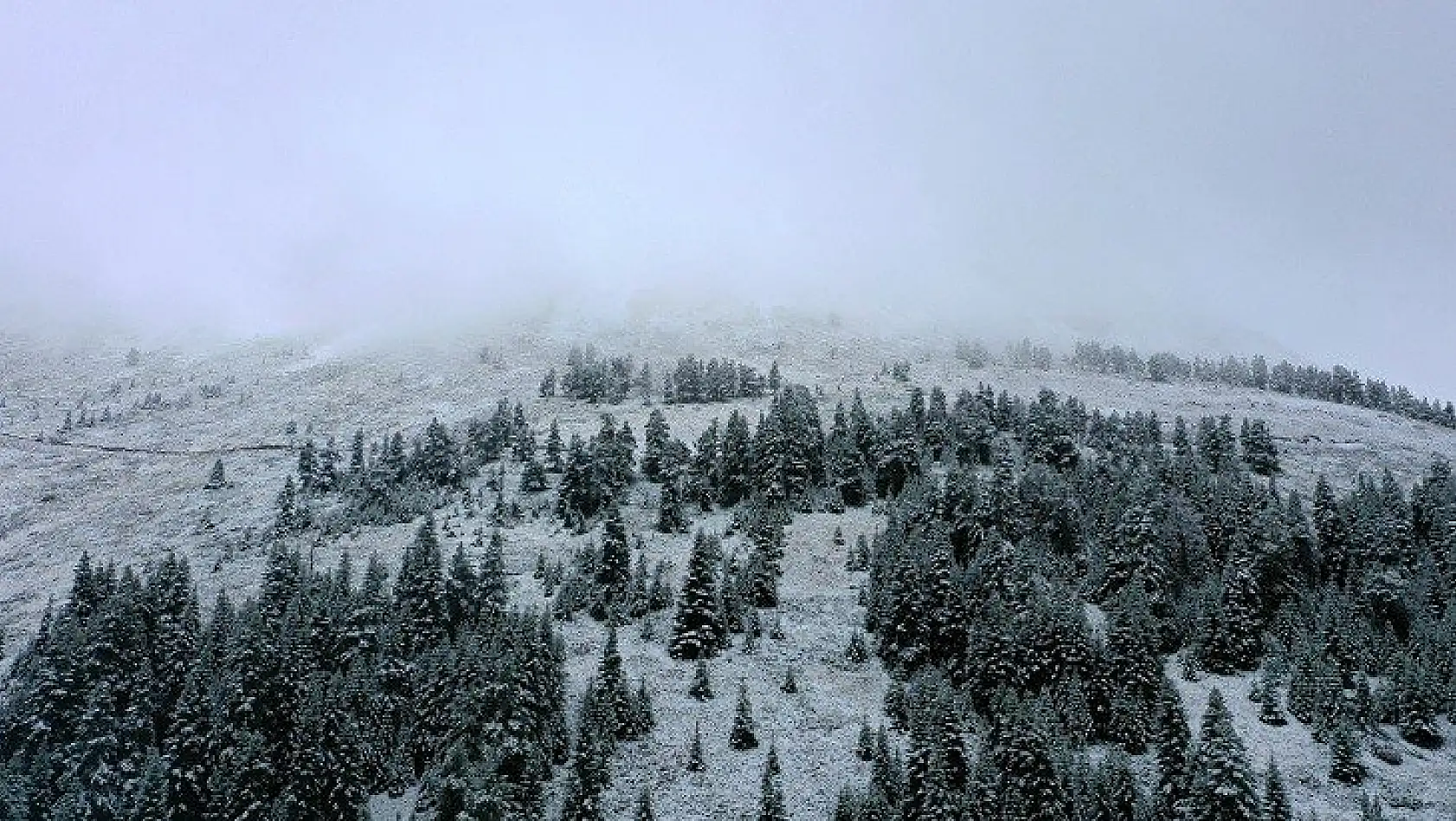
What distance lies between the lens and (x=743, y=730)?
251 ft

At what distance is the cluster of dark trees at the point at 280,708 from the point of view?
225ft

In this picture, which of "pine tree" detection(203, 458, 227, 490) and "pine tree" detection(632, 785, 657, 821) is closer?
"pine tree" detection(632, 785, 657, 821)

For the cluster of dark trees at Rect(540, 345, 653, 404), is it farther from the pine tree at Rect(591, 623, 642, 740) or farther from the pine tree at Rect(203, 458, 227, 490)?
the pine tree at Rect(591, 623, 642, 740)

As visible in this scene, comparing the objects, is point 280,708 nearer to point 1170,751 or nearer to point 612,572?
point 612,572

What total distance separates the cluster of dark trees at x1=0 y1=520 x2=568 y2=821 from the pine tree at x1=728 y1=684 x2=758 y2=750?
13565 mm

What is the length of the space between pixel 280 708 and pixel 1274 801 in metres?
73.5

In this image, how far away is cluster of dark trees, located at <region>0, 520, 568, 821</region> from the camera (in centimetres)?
6869

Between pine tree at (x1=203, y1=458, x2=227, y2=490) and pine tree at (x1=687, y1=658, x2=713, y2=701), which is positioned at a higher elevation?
pine tree at (x1=203, y1=458, x2=227, y2=490)

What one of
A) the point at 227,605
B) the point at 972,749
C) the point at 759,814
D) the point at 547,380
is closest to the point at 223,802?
the point at 227,605

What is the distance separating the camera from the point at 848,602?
99938mm

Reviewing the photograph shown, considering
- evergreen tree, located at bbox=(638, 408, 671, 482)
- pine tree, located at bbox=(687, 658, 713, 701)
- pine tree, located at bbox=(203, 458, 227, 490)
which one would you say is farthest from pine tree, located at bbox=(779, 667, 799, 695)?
pine tree, located at bbox=(203, 458, 227, 490)

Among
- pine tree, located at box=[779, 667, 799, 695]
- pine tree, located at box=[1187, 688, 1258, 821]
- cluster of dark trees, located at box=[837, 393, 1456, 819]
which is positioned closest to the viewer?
pine tree, located at box=[1187, 688, 1258, 821]

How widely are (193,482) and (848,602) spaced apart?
112299 millimetres

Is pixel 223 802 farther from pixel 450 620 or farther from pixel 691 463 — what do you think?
pixel 691 463
